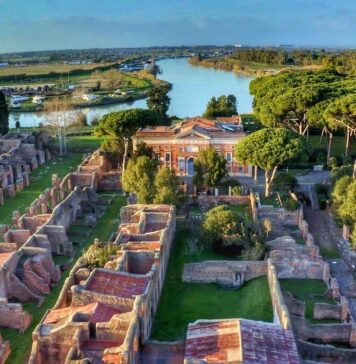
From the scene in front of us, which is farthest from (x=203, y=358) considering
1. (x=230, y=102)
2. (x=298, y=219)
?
(x=230, y=102)

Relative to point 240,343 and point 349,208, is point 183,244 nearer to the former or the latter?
point 349,208

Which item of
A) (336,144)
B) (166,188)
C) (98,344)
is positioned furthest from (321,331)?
(336,144)

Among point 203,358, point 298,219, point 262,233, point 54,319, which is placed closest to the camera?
point 203,358

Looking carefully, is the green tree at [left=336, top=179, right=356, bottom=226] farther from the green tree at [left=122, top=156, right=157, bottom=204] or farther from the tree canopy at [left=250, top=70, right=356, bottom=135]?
the tree canopy at [left=250, top=70, right=356, bottom=135]

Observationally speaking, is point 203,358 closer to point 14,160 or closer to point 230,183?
point 230,183

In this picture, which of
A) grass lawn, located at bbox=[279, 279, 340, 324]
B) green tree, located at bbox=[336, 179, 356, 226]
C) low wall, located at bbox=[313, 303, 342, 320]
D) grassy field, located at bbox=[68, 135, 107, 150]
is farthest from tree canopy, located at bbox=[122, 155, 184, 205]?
grassy field, located at bbox=[68, 135, 107, 150]

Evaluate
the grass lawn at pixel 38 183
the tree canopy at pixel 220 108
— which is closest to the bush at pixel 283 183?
the grass lawn at pixel 38 183

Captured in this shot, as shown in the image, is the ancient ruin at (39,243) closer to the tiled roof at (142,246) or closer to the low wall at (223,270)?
the tiled roof at (142,246)
